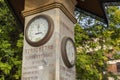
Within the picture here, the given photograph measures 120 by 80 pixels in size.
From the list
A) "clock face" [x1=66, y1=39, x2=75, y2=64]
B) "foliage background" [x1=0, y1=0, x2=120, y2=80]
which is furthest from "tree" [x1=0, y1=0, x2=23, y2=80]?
"clock face" [x1=66, y1=39, x2=75, y2=64]

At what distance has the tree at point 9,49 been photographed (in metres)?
11.2

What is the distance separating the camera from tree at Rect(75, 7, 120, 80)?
12211mm

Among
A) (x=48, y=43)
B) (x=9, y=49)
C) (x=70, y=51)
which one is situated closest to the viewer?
(x=48, y=43)

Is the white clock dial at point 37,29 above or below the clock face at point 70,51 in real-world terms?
above

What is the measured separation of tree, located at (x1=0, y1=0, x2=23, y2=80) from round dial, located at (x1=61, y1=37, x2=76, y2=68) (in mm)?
4826

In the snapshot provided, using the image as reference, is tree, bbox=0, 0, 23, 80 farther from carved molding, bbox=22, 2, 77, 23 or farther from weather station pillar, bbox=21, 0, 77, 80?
weather station pillar, bbox=21, 0, 77, 80

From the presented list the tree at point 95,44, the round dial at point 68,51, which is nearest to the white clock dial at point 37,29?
the round dial at point 68,51

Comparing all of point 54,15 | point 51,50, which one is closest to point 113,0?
point 54,15

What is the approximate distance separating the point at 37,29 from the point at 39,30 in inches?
1.9

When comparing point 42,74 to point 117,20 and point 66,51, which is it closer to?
point 66,51

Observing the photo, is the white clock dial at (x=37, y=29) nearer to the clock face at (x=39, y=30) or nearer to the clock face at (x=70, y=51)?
the clock face at (x=39, y=30)

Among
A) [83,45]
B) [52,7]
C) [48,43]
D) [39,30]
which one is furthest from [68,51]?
[83,45]

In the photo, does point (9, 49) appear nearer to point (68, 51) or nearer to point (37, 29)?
point (37, 29)

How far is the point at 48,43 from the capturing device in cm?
536
